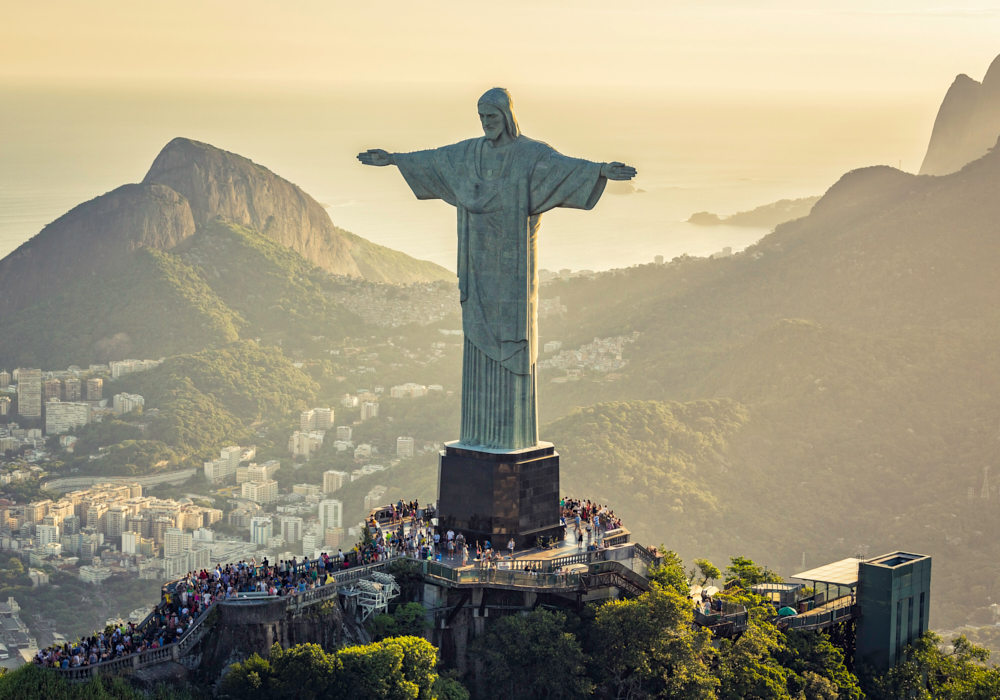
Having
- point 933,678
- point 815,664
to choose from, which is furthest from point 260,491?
point 815,664

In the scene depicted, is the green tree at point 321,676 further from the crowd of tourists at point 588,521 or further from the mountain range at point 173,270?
the mountain range at point 173,270

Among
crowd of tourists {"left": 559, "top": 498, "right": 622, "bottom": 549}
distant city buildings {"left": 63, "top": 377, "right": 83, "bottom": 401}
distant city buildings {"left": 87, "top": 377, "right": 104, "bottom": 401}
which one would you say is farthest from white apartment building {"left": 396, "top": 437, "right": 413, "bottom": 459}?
crowd of tourists {"left": 559, "top": 498, "right": 622, "bottom": 549}

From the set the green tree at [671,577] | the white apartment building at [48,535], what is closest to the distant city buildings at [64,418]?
the white apartment building at [48,535]

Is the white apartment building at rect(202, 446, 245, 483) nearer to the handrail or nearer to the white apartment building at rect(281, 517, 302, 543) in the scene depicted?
the white apartment building at rect(281, 517, 302, 543)

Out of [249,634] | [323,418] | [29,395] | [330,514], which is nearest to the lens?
[249,634]

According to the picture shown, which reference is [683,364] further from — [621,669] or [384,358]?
[621,669]

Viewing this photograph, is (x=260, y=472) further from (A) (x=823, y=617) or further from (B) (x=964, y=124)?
(A) (x=823, y=617)
